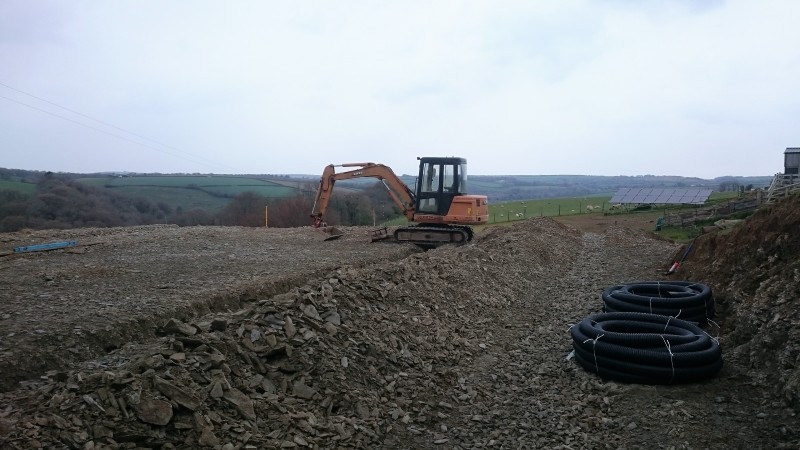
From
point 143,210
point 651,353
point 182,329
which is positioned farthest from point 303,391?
point 143,210

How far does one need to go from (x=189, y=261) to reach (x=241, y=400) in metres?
9.44

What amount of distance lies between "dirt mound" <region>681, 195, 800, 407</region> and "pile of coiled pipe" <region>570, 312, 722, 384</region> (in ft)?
1.94

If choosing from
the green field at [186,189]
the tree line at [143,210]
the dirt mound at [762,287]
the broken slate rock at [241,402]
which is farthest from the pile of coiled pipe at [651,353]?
the green field at [186,189]

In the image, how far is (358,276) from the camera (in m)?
9.30

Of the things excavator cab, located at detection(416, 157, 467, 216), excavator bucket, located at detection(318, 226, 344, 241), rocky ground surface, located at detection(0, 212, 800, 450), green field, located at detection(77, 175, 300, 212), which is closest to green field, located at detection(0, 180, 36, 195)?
green field, located at detection(77, 175, 300, 212)

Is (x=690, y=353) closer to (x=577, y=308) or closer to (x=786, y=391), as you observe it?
(x=786, y=391)

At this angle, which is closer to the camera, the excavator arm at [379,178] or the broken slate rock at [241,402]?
the broken slate rock at [241,402]

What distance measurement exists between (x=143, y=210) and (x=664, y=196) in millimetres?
34840

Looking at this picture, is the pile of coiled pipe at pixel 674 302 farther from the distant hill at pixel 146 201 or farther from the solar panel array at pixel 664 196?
the solar panel array at pixel 664 196

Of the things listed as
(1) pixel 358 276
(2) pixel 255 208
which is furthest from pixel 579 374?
(2) pixel 255 208

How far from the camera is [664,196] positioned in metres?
38.6

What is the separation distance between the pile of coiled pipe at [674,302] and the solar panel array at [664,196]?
28.2m

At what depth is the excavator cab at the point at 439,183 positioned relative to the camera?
18.8 metres

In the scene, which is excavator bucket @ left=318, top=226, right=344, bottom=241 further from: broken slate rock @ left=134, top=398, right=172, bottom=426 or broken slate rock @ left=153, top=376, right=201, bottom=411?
broken slate rock @ left=134, top=398, right=172, bottom=426
